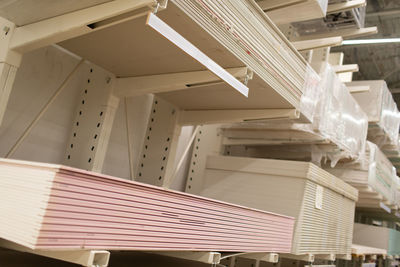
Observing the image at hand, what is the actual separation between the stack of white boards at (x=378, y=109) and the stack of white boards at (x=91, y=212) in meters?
2.99

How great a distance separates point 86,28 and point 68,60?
23.8 inches

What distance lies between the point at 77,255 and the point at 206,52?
74 cm

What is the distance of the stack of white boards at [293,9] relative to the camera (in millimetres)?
1899

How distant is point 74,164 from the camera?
5.30ft

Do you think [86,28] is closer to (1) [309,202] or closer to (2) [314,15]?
(2) [314,15]

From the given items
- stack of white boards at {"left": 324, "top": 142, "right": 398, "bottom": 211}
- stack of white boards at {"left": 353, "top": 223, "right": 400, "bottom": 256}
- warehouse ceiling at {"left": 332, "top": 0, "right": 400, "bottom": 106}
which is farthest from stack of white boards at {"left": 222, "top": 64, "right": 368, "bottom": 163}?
warehouse ceiling at {"left": 332, "top": 0, "right": 400, "bottom": 106}

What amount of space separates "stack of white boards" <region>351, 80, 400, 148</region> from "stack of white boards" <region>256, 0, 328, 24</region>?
1.94 m

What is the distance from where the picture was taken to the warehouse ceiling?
5234mm

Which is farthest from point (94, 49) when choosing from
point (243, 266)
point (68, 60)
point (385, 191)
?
point (385, 191)

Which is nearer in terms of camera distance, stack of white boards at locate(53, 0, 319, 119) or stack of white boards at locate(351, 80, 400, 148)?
stack of white boards at locate(53, 0, 319, 119)

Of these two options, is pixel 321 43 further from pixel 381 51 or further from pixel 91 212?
pixel 381 51

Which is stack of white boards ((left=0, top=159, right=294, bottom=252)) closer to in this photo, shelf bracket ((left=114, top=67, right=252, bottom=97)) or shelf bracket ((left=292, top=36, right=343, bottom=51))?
shelf bracket ((left=114, top=67, right=252, bottom=97))

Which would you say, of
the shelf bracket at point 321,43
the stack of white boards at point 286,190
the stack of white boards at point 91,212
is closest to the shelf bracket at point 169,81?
the stack of white boards at point 91,212

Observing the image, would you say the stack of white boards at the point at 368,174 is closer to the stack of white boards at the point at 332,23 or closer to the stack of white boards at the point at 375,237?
the stack of white boards at the point at 375,237
